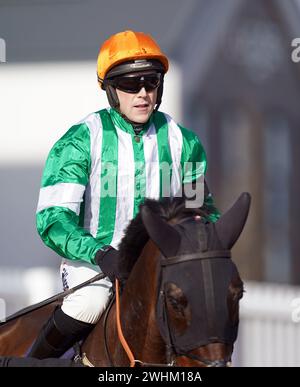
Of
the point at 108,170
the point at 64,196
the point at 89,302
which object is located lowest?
the point at 89,302

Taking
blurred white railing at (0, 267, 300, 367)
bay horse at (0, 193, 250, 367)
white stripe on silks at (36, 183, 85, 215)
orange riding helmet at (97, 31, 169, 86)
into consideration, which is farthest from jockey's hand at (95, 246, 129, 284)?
blurred white railing at (0, 267, 300, 367)

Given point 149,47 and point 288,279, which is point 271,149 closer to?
point 288,279

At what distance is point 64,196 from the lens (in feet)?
12.6

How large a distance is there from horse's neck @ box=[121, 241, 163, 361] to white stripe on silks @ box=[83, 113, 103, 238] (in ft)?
1.99

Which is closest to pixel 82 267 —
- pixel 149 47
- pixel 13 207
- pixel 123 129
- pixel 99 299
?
pixel 99 299

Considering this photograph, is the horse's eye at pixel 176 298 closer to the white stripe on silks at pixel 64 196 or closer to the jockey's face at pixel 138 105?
the white stripe on silks at pixel 64 196

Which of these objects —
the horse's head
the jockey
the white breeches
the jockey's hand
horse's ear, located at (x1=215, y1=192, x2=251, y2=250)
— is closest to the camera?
the horse's head

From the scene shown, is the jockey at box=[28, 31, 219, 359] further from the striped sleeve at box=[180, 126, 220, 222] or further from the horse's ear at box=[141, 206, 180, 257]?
the horse's ear at box=[141, 206, 180, 257]

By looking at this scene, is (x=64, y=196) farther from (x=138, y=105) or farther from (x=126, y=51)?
(x=126, y=51)

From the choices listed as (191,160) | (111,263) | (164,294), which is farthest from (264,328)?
(164,294)

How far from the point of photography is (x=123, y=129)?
4.04 metres

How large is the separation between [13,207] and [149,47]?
24.4 ft

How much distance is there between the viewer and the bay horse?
3025mm

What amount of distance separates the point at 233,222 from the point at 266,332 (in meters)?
4.86
